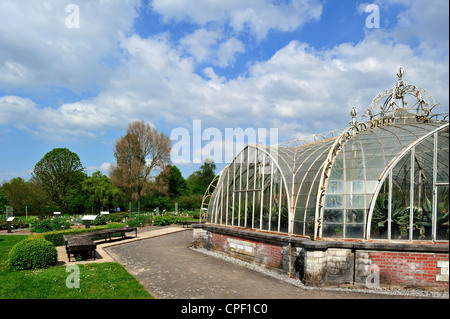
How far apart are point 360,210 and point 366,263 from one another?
5.52ft

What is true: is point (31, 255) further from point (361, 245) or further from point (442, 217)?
point (442, 217)

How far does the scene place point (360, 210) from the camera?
9875mm

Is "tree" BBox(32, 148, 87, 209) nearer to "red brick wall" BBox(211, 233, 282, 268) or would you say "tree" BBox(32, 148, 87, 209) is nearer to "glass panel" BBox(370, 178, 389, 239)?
"red brick wall" BBox(211, 233, 282, 268)

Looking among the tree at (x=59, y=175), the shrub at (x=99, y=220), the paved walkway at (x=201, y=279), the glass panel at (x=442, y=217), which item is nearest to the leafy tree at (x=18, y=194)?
the tree at (x=59, y=175)

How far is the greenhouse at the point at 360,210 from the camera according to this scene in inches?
357

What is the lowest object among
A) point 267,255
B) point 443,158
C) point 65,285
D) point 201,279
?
point 201,279

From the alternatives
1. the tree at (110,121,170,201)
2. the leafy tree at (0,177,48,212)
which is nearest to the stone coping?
the tree at (110,121,170,201)

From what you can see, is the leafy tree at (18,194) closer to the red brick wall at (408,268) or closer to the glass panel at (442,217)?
the red brick wall at (408,268)

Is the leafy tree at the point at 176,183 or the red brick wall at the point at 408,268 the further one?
the leafy tree at the point at 176,183

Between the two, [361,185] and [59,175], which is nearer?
[361,185]

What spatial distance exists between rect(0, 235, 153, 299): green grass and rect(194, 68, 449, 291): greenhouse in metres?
5.29

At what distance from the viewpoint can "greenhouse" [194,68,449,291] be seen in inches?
357

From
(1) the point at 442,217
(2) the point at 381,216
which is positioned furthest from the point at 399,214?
(1) the point at 442,217

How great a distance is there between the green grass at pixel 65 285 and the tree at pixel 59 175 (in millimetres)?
38002
